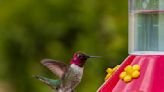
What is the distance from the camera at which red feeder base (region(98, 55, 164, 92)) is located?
344cm

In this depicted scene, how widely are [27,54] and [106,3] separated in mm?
986

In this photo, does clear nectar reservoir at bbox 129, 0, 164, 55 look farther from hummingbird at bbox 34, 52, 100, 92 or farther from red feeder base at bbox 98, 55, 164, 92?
hummingbird at bbox 34, 52, 100, 92

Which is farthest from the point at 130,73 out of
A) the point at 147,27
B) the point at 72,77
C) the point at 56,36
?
the point at 56,36

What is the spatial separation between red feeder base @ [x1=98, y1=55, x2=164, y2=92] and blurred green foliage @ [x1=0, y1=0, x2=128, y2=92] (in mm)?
3290

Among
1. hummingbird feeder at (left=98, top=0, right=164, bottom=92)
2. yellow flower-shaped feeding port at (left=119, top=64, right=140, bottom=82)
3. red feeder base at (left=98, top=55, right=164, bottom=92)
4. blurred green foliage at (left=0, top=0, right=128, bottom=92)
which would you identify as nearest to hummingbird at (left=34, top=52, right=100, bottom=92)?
hummingbird feeder at (left=98, top=0, right=164, bottom=92)

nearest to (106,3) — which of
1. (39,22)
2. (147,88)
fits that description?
(39,22)

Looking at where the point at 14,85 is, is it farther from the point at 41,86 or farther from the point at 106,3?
the point at 106,3

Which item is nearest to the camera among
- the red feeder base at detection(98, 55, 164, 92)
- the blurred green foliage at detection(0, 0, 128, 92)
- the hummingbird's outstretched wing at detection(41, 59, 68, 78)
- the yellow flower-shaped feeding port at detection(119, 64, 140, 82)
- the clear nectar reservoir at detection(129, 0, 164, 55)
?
the red feeder base at detection(98, 55, 164, 92)

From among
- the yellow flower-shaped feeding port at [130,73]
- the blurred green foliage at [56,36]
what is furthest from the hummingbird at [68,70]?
the blurred green foliage at [56,36]

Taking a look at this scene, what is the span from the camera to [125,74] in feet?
11.9

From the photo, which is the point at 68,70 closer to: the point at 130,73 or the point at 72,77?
the point at 72,77

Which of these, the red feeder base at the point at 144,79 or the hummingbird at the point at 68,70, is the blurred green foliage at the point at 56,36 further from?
the red feeder base at the point at 144,79

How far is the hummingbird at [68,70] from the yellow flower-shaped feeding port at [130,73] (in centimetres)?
82

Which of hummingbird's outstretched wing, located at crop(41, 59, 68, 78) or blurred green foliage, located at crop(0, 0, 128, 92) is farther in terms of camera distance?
blurred green foliage, located at crop(0, 0, 128, 92)
